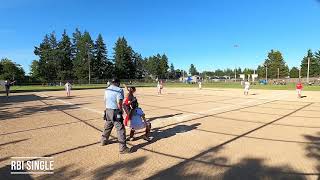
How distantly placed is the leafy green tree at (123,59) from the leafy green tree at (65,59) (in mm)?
15315

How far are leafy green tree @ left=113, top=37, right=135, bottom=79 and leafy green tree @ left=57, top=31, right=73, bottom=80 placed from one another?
15.3m

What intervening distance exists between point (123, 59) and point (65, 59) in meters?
19.1

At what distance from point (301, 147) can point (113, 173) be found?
4814 mm

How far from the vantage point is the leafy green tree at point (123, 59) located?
10619 centimetres

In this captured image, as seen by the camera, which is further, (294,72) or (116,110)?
(294,72)

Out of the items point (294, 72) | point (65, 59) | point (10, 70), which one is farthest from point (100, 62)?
point (294, 72)

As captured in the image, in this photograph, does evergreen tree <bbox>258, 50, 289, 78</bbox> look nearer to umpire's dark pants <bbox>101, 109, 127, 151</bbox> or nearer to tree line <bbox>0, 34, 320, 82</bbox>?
tree line <bbox>0, 34, 320, 82</bbox>

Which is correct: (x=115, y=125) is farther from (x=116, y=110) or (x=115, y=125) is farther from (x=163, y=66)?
(x=163, y=66)

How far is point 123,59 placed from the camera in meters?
107

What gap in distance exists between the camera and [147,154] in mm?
7215

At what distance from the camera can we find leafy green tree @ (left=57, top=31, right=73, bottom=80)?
3794 inches

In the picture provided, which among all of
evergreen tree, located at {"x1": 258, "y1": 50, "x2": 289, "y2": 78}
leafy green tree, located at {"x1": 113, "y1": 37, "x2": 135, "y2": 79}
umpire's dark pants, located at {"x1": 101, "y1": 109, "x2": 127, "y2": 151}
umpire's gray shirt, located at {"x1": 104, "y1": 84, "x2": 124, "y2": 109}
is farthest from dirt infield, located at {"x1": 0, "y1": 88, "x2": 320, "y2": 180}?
evergreen tree, located at {"x1": 258, "y1": 50, "x2": 289, "y2": 78}

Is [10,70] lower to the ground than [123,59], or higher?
lower

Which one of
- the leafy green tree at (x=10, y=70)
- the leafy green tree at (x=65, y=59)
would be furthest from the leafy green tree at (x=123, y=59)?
the leafy green tree at (x=10, y=70)
